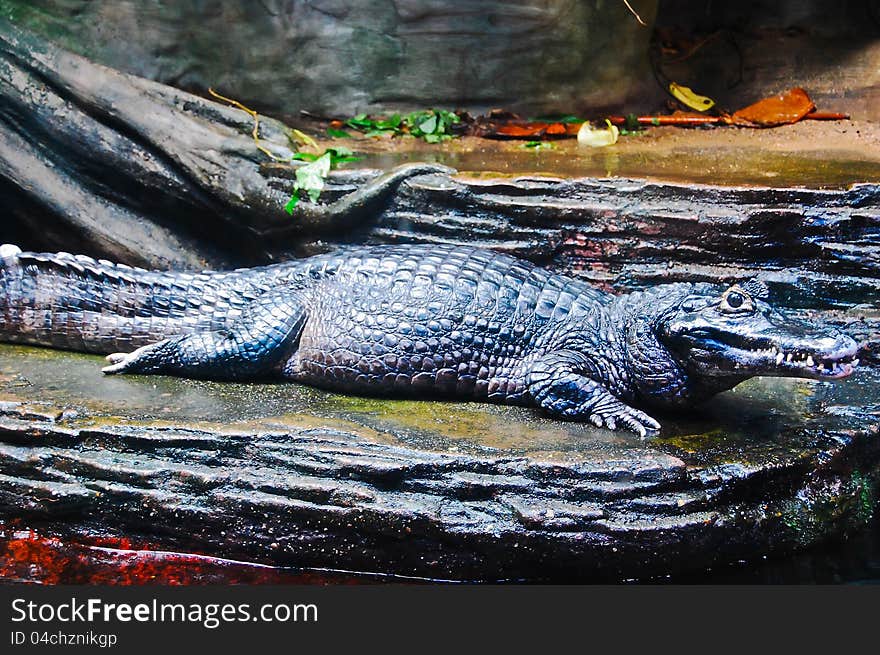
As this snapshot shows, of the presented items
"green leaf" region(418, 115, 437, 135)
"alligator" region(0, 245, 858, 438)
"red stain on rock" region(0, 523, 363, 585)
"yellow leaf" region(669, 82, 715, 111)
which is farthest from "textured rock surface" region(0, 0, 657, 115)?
"red stain on rock" region(0, 523, 363, 585)

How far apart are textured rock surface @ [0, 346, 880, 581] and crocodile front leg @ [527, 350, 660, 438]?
0.07 meters

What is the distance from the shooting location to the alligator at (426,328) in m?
3.65

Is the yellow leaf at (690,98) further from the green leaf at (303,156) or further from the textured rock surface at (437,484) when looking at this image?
the textured rock surface at (437,484)

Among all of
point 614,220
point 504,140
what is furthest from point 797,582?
point 504,140

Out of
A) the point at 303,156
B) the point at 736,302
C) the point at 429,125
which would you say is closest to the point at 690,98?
the point at 429,125

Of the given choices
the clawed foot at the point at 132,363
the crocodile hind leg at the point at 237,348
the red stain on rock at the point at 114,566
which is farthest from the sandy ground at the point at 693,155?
the red stain on rock at the point at 114,566

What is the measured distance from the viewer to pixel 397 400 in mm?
4066

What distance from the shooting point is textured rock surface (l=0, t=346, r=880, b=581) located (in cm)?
332

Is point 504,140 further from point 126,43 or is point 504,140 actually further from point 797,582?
point 797,582

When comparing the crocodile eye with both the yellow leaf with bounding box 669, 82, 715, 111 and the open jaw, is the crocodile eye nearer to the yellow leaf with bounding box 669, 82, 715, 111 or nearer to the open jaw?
the open jaw

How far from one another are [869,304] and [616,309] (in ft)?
4.42

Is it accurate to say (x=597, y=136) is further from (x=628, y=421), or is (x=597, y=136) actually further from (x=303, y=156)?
(x=628, y=421)

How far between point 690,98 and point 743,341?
323 cm

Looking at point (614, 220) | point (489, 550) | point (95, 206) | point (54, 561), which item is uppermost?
point (614, 220)
